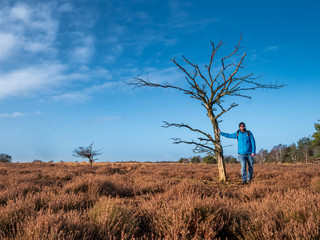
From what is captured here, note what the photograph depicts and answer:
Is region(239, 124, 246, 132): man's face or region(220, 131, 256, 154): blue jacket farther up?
region(239, 124, 246, 132): man's face

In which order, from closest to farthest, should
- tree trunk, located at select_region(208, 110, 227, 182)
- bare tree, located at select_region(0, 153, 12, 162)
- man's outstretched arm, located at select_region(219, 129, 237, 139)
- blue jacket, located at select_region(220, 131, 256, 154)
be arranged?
blue jacket, located at select_region(220, 131, 256, 154)
man's outstretched arm, located at select_region(219, 129, 237, 139)
tree trunk, located at select_region(208, 110, 227, 182)
bare tree, located at select_region(0, 153, 12, 162)

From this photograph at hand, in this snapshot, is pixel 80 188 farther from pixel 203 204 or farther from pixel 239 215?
pixel 239 215

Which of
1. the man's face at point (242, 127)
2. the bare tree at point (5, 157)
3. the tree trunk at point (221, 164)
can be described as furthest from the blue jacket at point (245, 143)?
the bare tree at point (5, 157)

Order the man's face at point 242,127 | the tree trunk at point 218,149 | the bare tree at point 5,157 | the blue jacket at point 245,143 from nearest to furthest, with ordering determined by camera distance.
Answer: the blue jacket at point 245,143
the man's face at point 242,127
the tree trunk at point 218,149
the bare tree at point 5,157

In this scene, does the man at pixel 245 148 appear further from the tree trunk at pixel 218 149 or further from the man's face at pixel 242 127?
the tree trunk at pixel 218 149

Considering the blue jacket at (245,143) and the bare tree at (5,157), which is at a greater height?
the blue jacket at (245,143)

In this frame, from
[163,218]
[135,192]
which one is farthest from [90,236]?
[135,192]

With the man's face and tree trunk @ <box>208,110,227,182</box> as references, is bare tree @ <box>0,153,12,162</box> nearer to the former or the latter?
tree trunk @ <box>208,110,227,182</box>

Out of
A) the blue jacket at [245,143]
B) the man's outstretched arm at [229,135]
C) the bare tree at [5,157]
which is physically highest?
the man's outstretched arm at [229,135]

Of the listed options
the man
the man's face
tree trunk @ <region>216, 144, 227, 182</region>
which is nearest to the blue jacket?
the man

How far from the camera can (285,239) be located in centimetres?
248

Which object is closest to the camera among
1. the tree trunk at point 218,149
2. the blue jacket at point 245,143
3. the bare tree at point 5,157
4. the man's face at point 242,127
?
the blue jacket at point 245,143

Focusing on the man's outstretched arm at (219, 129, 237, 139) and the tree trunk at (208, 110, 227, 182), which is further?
the tree trunk at (208, 110, 227, 182)

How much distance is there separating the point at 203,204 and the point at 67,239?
2.11m
